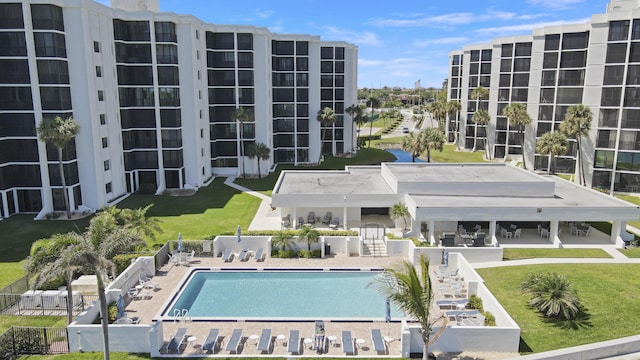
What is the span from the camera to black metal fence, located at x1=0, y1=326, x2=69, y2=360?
2231 cm

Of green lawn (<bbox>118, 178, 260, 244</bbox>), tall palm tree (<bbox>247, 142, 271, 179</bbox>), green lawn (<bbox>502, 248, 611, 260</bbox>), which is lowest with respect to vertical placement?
green lawn (<bbox>502, 248, 611, 260</bbox>)

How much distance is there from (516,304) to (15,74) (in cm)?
4630

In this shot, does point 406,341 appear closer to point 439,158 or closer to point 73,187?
point 73,187

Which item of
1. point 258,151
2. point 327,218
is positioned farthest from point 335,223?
point 258,151

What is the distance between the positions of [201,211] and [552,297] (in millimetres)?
33960

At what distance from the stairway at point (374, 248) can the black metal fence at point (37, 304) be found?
19.7 m

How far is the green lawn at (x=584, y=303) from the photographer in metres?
23.6

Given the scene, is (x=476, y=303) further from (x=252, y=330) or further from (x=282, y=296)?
(x=252, y=330)

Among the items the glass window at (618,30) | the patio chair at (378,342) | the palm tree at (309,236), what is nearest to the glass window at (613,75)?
the glass window at (618,30)

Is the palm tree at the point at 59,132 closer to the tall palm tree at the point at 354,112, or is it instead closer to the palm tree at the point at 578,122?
the tall palm tree at the point at 354,112

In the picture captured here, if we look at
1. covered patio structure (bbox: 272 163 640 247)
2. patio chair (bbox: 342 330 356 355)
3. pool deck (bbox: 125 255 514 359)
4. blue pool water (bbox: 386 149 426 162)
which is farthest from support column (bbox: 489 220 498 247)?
blue pool water (bbox: 386 149 426 162)

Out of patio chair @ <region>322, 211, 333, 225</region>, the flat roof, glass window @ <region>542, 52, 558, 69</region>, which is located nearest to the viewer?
patio chair @ <region>322, 211, 333, 225</region>

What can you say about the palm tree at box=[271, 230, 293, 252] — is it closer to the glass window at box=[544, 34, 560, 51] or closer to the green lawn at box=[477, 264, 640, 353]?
the green lawn at box=[477, 264, 640, 353]

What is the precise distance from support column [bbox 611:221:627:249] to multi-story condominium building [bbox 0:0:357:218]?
146ft
